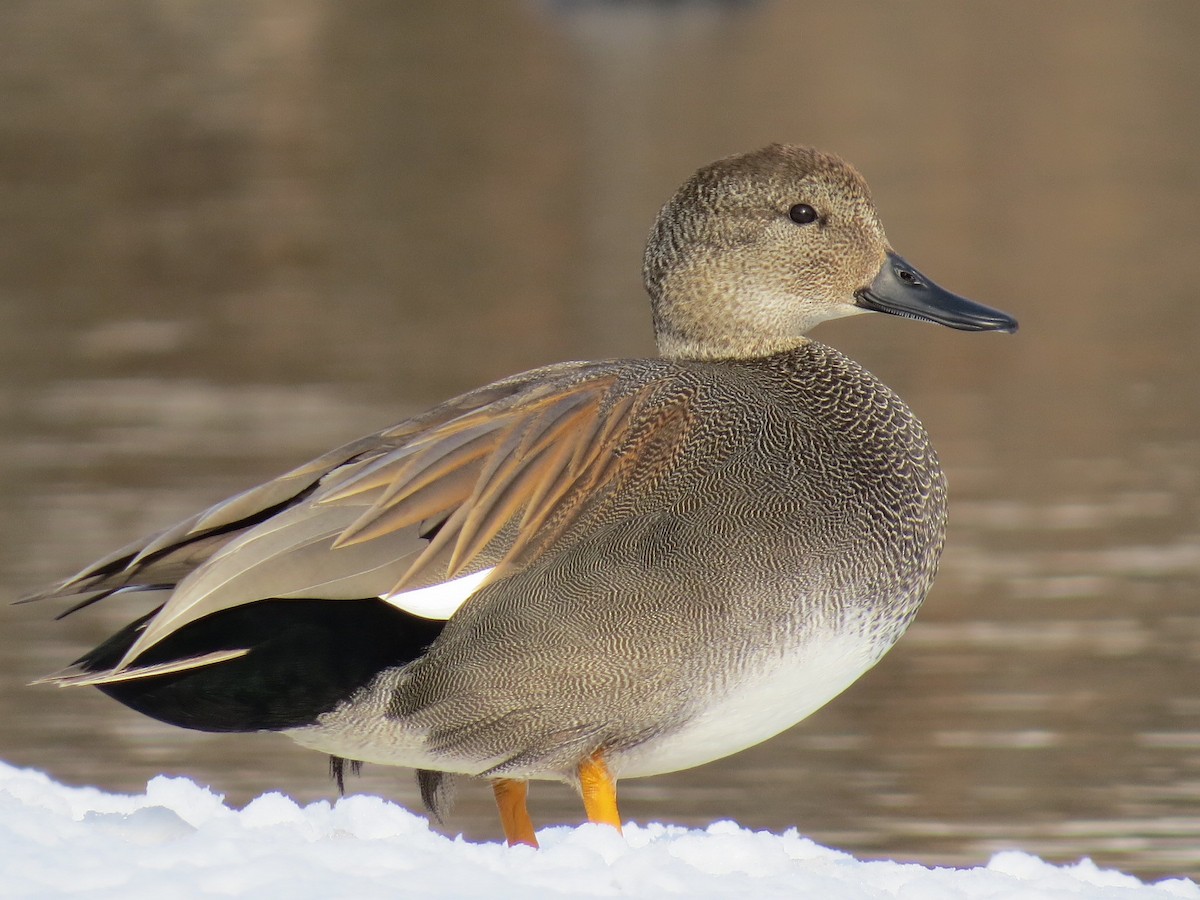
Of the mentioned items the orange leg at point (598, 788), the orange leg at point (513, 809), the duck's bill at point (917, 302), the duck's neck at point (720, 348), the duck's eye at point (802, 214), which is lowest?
the orange leg at point (513, 809)

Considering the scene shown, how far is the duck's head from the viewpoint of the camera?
181 inches

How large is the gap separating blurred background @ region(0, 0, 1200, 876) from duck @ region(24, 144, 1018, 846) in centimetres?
116

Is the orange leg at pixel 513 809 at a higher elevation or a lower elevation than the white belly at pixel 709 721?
lower

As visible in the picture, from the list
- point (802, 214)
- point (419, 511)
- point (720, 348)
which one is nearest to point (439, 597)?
point (419, 511)

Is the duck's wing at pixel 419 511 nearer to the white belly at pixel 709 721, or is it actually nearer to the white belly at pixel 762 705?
the white belly at pixel 709 721

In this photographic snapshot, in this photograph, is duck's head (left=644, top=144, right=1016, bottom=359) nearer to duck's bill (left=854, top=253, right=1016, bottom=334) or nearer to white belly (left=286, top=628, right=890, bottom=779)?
duck's bill (left=854, top=253, right=1016, bottom=334)

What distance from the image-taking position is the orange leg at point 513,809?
4207 mm

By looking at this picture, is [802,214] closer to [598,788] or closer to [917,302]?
[917,302]

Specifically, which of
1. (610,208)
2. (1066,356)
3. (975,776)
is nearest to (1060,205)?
(610,208)

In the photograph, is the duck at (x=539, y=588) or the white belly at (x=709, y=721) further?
the white belly at (x=709, y=721)

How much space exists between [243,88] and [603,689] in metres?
19.4

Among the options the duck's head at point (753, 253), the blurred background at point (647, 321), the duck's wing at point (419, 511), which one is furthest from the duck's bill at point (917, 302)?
the blurred background at point (647, 321)

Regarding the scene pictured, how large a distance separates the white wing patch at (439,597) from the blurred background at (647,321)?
1446 mm

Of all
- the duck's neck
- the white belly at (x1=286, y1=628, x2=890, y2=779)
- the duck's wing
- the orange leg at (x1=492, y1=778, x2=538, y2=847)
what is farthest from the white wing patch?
the duck's neck
